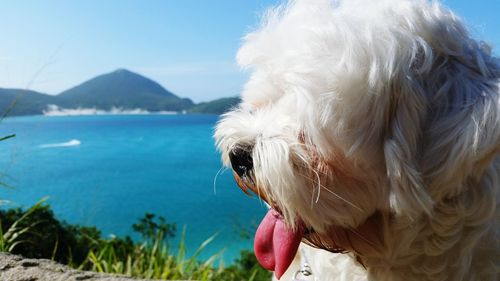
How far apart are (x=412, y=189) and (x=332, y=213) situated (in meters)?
0.25

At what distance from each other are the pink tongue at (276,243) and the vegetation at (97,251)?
2125 millimetres

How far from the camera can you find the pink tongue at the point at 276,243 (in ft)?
5.31

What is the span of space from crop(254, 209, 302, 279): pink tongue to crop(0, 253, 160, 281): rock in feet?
3.22

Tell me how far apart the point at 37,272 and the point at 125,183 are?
2526 cm

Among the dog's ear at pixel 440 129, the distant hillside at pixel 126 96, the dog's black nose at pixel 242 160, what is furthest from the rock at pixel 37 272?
the distant hillside at pixel 126 96

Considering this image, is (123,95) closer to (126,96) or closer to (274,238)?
(126,96)

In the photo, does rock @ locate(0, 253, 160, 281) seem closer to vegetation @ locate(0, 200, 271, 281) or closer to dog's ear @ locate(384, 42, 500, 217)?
vegetation @ locate(0, 200, 271, 281)

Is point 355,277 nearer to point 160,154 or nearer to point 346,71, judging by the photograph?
point 346,71

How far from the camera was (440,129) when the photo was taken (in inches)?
52.3

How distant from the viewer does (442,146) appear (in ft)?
4.27

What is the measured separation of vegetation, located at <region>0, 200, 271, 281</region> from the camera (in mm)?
3988

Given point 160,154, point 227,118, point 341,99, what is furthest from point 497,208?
point 160,154

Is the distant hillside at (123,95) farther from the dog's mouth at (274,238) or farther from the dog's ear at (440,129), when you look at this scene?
the dog's ear at (440,129)

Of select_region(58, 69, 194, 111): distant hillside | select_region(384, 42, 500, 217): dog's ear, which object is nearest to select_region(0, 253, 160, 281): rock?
select_region(384, 42, 500, 217): dog's ear
